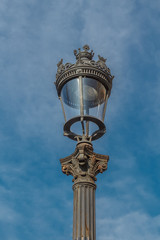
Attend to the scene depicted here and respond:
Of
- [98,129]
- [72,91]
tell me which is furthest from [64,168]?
[72,91]

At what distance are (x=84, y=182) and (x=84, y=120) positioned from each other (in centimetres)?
169

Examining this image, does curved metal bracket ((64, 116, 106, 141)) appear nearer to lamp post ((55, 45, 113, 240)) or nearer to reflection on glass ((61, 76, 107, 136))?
lamp post ((55, 45, 113, 240))

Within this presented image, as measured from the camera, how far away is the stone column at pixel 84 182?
971cm

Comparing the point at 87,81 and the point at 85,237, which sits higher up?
the point at 87,81

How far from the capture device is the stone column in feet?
31.9

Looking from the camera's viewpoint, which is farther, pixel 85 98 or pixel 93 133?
pixel 85 98

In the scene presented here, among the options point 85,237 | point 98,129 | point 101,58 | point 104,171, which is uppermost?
point 101,58

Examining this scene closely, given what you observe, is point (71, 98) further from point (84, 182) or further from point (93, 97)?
point (84, 182)

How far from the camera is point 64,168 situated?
1093 cm

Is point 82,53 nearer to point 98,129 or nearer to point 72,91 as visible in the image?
point 72,91

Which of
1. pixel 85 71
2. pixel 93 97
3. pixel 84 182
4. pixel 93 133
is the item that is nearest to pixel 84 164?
pixel 84 182

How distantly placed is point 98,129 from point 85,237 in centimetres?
289

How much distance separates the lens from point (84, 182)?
10.3 metres

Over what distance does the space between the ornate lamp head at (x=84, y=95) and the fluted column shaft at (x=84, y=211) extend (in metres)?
1.30
